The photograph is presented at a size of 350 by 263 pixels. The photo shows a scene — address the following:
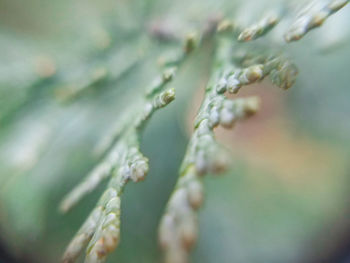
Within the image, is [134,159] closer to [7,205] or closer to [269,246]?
[7,205]

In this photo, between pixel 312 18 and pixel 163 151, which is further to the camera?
pixel 163 151

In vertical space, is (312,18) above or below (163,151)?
above

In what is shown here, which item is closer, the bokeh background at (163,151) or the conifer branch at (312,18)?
the conifer branch at (312,18)

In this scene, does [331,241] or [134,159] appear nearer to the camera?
[134,159]

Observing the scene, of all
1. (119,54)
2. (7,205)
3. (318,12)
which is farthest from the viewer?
(119,54)

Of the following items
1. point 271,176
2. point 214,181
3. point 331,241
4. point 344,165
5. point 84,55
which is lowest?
point 331,241

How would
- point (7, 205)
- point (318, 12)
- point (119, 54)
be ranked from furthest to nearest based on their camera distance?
point (119, 54) → point (7, 205) → point (318, 12)

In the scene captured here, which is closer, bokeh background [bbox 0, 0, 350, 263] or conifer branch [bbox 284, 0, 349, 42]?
conifer branch [bbox 284, 0, 349, 42]

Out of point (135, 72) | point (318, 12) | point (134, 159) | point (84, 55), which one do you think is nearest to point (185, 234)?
point (134, 159)
